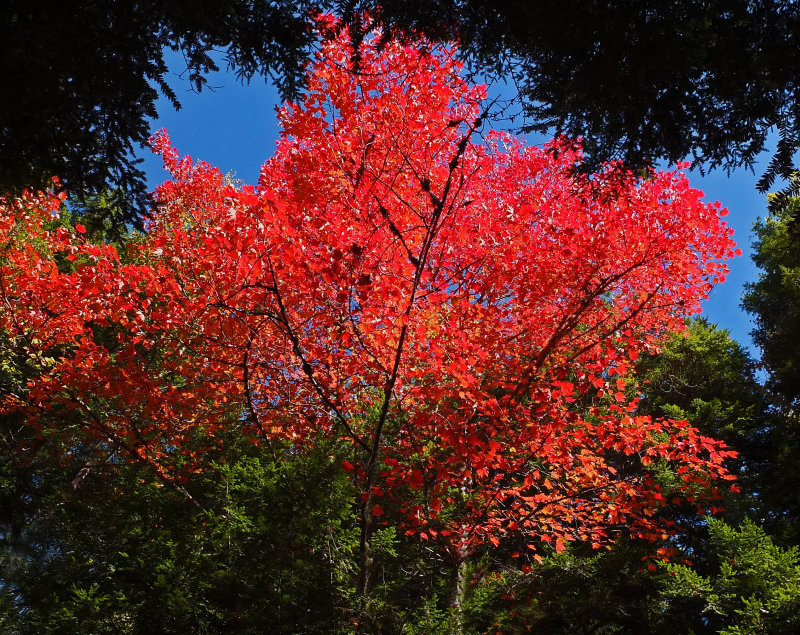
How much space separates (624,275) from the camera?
24.9 ft

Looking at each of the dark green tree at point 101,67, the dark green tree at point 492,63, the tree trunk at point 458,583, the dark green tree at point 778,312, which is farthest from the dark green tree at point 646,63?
the dark green tree at point 778,312

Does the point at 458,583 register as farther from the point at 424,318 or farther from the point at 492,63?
the point at 492,63

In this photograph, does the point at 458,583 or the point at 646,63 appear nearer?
Answer: the point at 646,63

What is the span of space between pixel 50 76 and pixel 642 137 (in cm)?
371

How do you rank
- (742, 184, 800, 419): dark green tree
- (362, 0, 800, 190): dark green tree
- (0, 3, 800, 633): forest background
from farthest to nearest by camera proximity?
(742, 184, 800, 419): dark green tree
(0, 3, 800, 633): forest background
(362, 0, 800, 190): dark green tree

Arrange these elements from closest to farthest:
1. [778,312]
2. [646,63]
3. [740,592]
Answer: [646,63], [740,592], [778,312]

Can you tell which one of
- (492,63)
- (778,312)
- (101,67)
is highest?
(778,312)

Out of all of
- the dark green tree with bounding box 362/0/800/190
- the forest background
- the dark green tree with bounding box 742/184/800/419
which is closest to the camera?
the dark green tree with bounding box 362/0/800/190

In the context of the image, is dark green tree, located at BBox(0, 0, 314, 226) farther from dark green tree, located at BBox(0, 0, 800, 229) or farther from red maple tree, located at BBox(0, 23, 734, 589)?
red maple tree, located at BBox(0, 23, 734, 589)

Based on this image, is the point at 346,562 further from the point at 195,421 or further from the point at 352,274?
the point at 195,421

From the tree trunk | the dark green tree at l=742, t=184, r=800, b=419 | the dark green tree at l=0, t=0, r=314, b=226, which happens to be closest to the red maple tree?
the tree trunk

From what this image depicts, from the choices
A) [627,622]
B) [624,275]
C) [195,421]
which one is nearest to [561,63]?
[624,275]

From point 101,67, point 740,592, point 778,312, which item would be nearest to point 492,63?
point 101,67

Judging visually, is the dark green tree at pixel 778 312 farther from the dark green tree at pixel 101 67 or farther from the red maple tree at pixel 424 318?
the dark green tree at pixel 101 67
